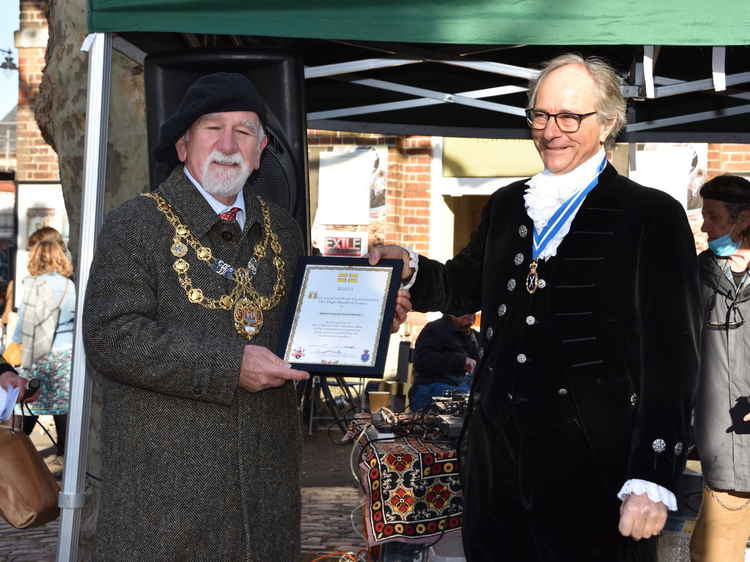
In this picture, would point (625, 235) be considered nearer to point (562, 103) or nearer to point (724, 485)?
point (562, 103)

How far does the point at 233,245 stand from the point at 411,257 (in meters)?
0.61

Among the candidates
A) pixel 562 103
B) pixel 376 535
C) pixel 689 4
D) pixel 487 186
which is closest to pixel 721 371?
pixel 376 535

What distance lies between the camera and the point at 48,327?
847cm

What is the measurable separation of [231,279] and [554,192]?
0.93m

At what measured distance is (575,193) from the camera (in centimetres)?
272

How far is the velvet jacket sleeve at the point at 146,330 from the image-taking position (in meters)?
2.61

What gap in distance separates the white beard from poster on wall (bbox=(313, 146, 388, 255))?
9426 mm

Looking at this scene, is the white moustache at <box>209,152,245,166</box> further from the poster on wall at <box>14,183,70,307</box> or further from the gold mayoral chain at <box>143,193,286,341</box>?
the poster on wall at <box>14,183,70,307</box>

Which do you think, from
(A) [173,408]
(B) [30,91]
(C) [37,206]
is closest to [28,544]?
(A) [173,408]

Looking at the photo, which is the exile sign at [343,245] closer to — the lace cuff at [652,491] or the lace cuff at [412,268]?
the lace cuff at [412,268]

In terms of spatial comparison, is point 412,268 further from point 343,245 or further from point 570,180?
point 343,245

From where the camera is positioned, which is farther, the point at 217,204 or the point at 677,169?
the point at 677,169

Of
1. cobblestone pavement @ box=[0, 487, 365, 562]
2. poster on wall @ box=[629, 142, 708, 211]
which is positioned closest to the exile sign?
poster on wall @ box=[629, 142, 708, 211]

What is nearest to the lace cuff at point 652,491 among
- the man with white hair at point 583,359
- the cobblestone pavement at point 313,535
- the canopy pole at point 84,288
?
the man with white hair at point 583,359
